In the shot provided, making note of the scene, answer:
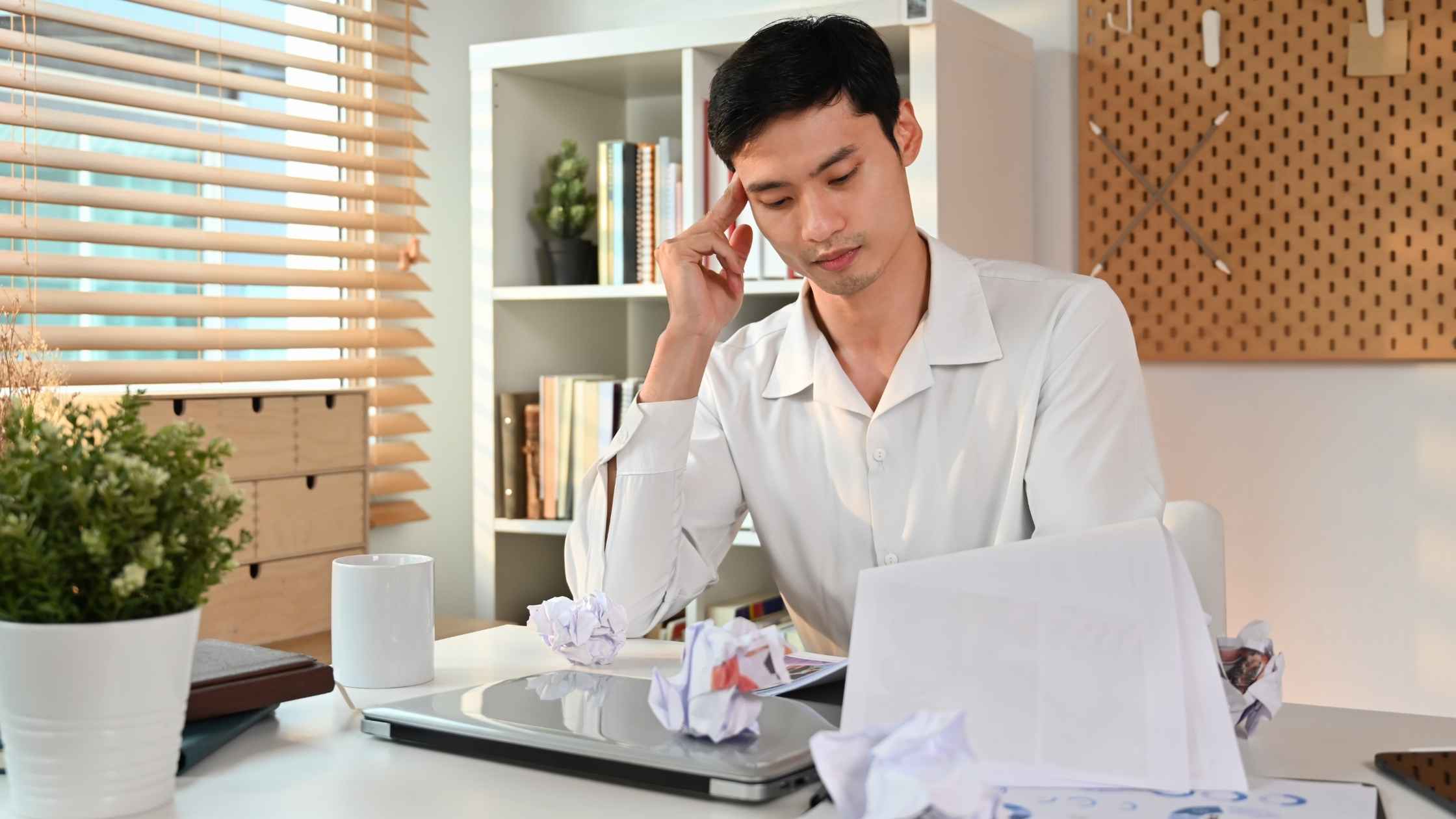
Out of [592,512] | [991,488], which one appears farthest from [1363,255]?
[592,512]

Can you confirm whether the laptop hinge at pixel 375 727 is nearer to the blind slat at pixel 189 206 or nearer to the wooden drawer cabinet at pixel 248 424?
the wooden drawer cabinet at pixel 248 424

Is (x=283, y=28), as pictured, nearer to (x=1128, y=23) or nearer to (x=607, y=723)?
(x=1128, y=23)

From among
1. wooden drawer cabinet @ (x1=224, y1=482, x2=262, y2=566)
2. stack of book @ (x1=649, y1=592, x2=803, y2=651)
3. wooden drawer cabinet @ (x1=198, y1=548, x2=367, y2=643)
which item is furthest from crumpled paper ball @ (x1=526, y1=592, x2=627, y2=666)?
stack of book @ (x1=649, y1=592, x2=803, y2=651)

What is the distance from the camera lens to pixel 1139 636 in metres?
0.87

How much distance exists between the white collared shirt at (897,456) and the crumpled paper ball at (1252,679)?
15.2 inches

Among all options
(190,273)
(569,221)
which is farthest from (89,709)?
(569,221)

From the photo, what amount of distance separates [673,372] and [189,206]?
1.29 meters

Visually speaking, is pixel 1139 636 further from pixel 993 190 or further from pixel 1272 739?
pixel 993 190

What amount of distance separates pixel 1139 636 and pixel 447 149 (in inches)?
96.4

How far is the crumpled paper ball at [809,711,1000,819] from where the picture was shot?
2.30ft

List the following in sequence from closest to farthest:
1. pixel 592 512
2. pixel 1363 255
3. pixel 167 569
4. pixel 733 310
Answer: pixel 167 569
pixel 592 512
pixel 733 310
pixel 1363 255

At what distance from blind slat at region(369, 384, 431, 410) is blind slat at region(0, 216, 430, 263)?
268mm

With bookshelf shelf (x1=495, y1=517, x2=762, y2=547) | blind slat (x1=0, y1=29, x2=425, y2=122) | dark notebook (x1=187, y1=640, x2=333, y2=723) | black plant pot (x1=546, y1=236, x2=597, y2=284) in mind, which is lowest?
bookshelf shelf (x1=495, y1=517, x2=762, y2=547)

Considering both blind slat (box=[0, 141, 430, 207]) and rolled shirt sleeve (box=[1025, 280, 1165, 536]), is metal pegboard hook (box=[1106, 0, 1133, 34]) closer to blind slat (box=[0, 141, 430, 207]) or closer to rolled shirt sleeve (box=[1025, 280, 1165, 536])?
rolled shirt sleeve (box=[1025, 280, 1165, 536])
